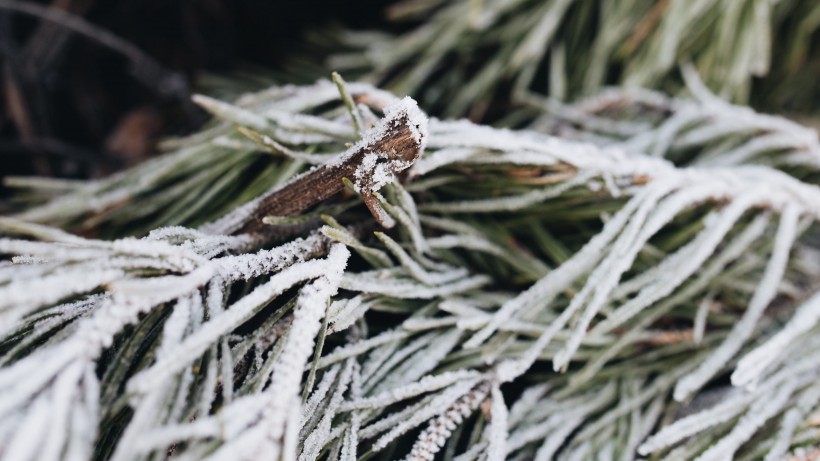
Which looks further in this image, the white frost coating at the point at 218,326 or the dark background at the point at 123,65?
the dark background at the point at 123,65

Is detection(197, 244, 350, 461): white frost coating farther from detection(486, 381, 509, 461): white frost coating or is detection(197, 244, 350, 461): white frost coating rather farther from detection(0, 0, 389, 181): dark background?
detection(0, 0, 389, 181): dark background

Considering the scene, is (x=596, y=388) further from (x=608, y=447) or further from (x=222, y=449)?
(x=222, y=449)

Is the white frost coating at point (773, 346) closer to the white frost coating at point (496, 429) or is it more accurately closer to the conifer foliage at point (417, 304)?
the conifer foliage at point (417, 304)

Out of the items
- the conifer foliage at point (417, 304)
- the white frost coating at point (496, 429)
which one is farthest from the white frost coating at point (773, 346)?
the white frost coating at point (496, 429)

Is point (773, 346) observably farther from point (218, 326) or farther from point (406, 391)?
point (218, 326)

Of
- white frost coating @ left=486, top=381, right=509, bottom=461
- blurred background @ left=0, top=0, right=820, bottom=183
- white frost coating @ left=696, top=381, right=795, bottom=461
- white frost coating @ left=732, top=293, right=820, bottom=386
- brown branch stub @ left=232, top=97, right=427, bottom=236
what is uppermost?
blurred background @ left=0, top=0, right=820, bottom=183

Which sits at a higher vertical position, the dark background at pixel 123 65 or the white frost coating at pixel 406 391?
the dark background at pixel 123 65

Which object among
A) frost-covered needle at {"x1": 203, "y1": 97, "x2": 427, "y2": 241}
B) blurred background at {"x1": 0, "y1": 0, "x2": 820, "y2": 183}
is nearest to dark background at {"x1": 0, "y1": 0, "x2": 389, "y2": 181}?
blurred background at {"x1": 0, "y1": 0, "x2": 820, "y2": 183}
